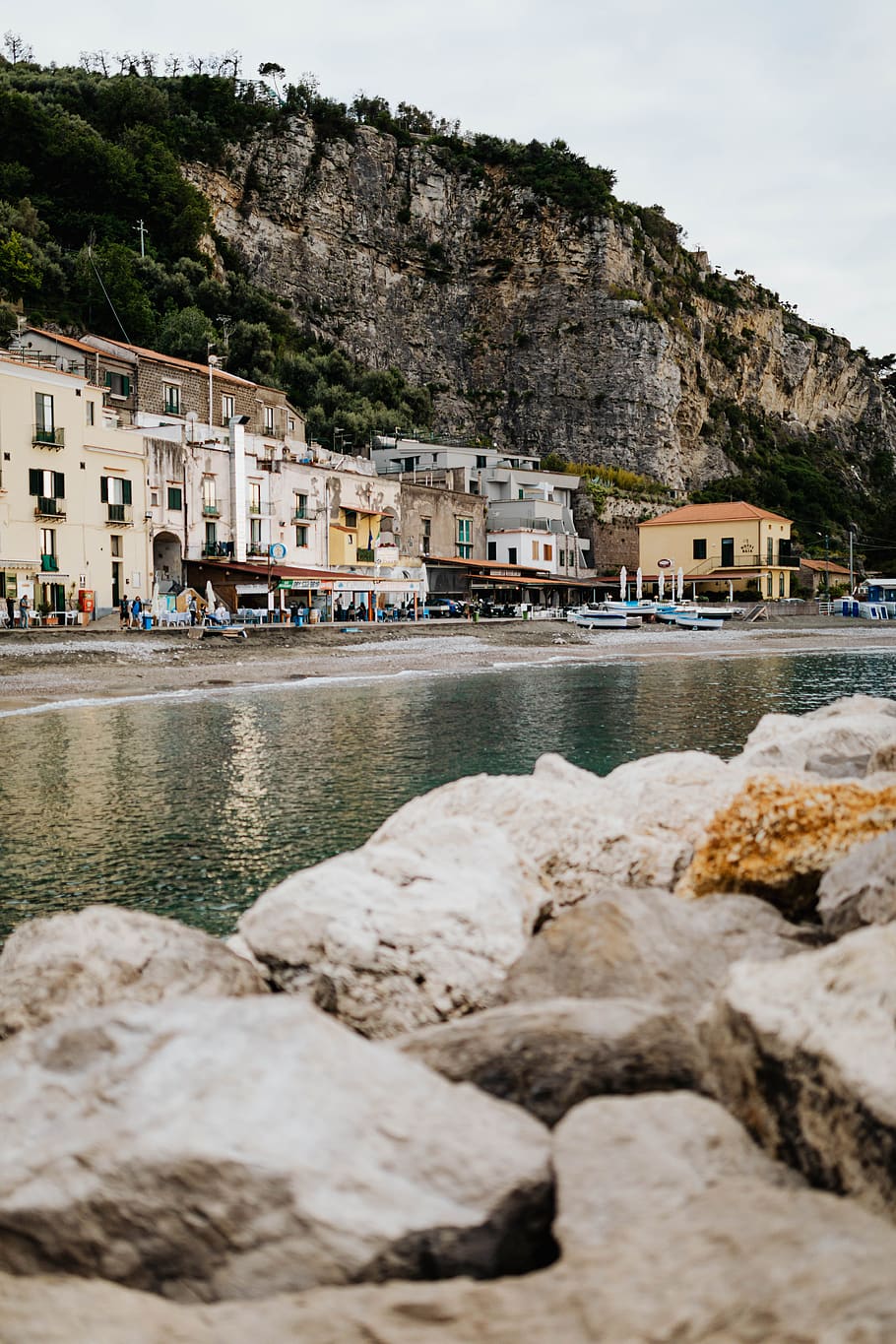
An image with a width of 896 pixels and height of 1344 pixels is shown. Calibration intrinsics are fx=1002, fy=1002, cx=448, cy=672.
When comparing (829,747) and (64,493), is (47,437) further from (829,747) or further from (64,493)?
(829,747)

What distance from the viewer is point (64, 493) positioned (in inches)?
1636

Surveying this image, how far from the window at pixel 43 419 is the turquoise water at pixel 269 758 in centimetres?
1980

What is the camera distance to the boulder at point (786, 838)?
5.32 metres

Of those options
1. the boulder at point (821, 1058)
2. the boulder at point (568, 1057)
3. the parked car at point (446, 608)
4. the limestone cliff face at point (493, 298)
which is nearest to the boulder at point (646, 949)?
the boulder at point (568, 1057)

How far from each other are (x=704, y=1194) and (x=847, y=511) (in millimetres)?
116468

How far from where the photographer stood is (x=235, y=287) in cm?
7650

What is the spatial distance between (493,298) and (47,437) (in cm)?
6886

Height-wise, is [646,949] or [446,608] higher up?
[446,608]

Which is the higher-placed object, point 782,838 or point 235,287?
point 235,287

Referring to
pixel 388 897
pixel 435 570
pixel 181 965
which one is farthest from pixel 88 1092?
pixel 435 570

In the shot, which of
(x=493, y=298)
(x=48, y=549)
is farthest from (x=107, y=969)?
(x=493, y=298)

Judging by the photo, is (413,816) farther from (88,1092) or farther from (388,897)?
(88,1092)

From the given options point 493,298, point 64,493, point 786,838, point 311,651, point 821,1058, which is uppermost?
point 493,298

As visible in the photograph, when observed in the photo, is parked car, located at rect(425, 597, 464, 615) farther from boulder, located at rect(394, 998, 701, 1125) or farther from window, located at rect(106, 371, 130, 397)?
boulder, located at rect(394, 998, 701, 1125)
